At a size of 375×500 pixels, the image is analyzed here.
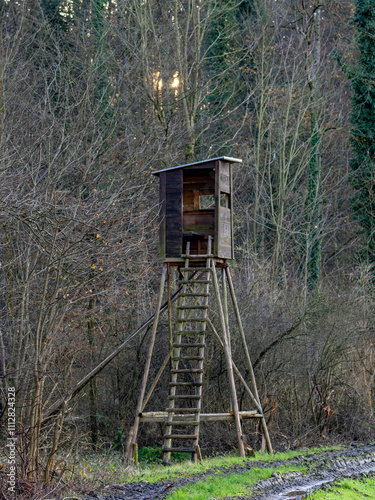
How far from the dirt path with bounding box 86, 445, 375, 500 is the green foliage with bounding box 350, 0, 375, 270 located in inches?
417

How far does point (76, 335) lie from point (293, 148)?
12043 mm

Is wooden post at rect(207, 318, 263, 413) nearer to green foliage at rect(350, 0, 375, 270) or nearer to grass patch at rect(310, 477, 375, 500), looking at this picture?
grass patch at rect(310, 477, 375, 500)

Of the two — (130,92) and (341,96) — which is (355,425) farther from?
(341,96)

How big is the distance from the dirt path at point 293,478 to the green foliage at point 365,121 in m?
10.6

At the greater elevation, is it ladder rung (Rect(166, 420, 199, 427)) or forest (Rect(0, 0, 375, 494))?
forest (Rect(0, 0, 375, 494))

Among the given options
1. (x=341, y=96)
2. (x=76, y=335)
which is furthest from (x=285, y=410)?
(x=341, y=96)

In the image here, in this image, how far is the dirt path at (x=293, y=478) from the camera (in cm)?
845

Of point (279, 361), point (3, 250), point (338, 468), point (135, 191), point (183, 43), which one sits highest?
point (183, 43)

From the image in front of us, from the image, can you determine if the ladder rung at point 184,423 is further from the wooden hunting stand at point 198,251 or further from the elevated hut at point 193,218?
the elevated hut at point 193,218

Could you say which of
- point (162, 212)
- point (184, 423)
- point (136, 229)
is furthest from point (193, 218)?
point (136, 229)

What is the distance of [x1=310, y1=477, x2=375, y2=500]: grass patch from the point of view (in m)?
9.39

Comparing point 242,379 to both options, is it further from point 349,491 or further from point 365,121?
point 365,121

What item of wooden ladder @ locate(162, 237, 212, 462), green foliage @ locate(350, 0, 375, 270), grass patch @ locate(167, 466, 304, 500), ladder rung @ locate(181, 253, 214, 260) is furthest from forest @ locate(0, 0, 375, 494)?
grass patch @ locate(167, 466, 304, 500)

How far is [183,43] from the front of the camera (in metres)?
21.5
